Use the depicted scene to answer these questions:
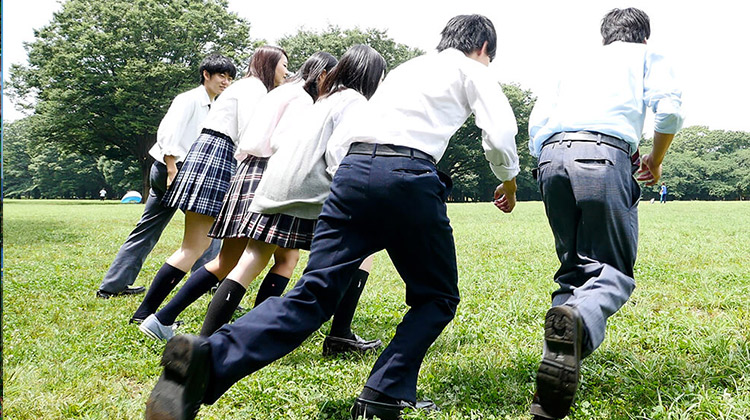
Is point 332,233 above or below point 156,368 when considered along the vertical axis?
above

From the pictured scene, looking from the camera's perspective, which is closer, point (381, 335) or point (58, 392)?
point (58, 392)

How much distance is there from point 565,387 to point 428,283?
0.69 meters

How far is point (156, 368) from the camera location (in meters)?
3.04

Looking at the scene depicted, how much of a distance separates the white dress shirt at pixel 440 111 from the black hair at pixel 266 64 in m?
1.57

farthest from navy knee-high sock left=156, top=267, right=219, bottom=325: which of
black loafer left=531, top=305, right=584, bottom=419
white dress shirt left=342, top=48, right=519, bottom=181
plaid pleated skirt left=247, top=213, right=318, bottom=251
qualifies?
black loafer left=531, top=305, right=584, bottom=419

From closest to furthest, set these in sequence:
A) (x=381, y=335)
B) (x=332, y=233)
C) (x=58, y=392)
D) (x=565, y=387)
Result: (x=565, y=387), (x=332, y=233), (x=58, y=392), (x=381, y=335)

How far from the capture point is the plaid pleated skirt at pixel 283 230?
2.97 meters

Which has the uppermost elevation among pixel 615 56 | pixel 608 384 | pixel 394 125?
pixel 615 56

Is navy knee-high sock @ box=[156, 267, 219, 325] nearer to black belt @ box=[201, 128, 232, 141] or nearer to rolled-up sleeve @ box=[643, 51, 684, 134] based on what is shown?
black belt @ box=[201, 128, 232, 141]

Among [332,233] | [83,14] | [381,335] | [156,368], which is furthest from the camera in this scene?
[83,14]

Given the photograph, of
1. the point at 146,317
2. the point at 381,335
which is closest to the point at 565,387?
the point at 381,335

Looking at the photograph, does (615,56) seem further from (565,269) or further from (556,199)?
(565,269)

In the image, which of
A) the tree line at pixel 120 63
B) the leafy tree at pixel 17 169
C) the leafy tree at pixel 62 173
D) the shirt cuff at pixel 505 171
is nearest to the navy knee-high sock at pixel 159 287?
the shirt cuff at pixel 505 171

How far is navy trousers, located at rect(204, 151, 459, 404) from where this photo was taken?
2092 mm
